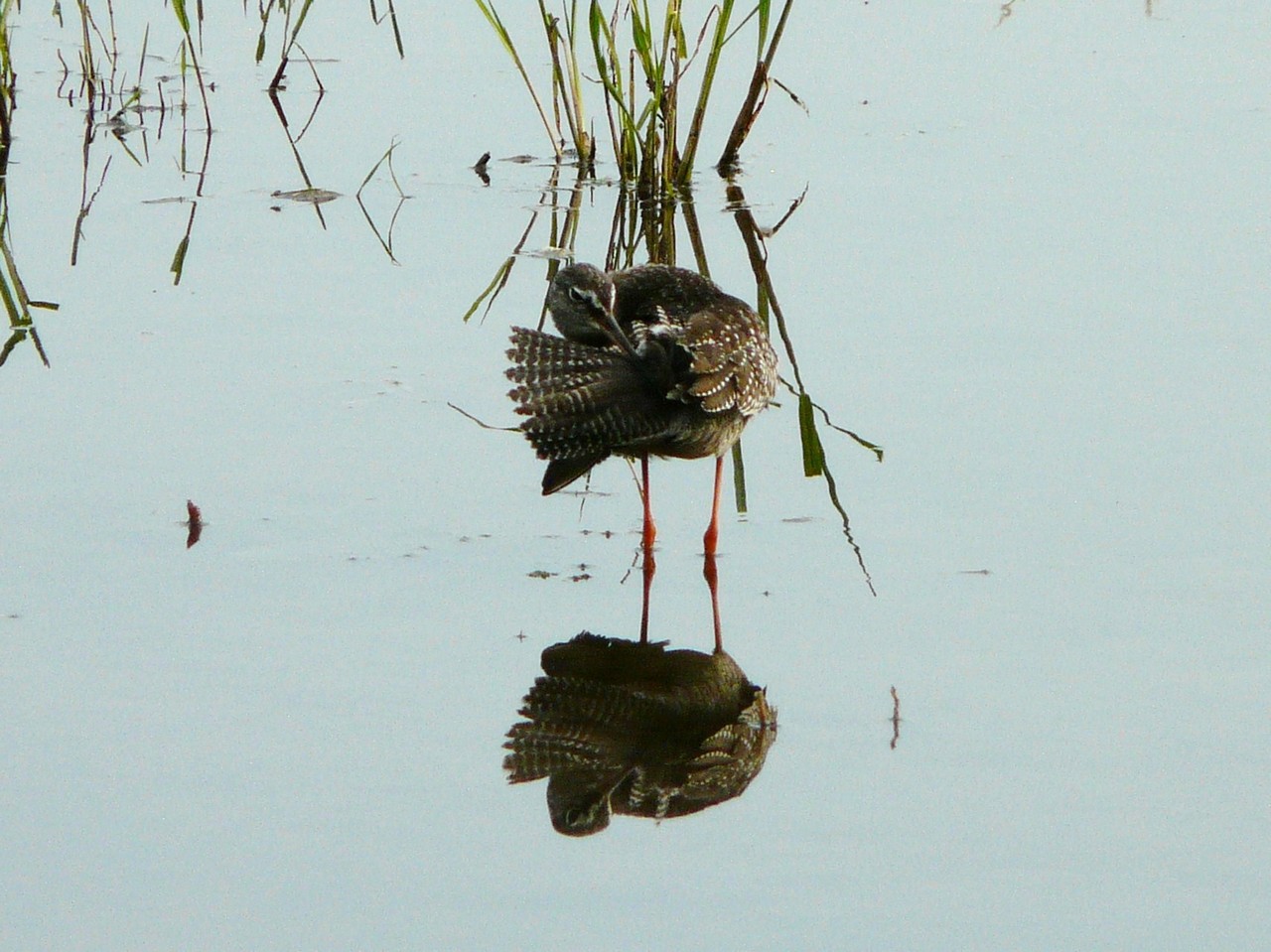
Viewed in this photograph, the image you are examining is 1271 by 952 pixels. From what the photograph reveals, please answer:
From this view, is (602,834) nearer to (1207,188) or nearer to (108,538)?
(108,538)

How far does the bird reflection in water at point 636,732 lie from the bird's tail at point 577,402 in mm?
595

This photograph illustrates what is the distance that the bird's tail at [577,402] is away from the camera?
5578 millimetres

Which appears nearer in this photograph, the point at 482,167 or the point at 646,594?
the point at 646,594

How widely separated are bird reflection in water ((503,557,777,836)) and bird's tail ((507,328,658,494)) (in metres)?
0.60

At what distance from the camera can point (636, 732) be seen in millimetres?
4887

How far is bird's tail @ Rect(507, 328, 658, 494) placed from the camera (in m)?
5.58

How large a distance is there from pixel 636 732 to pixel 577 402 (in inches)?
43.7

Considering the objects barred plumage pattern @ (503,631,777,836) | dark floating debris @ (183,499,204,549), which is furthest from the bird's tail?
dark floating debris @ (183,499,204,549)

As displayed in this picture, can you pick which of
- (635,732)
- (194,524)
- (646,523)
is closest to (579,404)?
(646,523)

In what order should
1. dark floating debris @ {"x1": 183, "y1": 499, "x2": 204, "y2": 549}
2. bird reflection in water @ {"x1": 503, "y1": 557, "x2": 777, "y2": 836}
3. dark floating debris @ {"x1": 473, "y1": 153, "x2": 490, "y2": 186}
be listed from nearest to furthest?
bird reflection in water @ {"x1": 503, "y1": 557, "x2": 777, "y2": 836} < dark floating debris @ {"x1": 183, "y1": 499, "x2": 204, "y2": 549} < dark floating debris @ {"x1": 473, "y1": 153, "x2": 490, "y2": 186}

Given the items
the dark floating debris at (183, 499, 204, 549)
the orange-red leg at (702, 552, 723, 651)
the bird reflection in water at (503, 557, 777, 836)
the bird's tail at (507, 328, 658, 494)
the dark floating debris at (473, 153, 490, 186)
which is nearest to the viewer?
the bird reflection in water at (503, 557, 777, 836)

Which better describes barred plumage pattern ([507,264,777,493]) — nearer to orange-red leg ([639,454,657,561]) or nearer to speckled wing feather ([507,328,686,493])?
speckled wing feather ([507,328,686,493])

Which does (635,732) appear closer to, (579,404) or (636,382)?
(579,404)

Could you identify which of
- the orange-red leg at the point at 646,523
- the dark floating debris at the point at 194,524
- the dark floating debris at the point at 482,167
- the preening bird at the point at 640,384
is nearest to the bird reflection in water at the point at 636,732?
the orange-red leg at the point at 646,523
